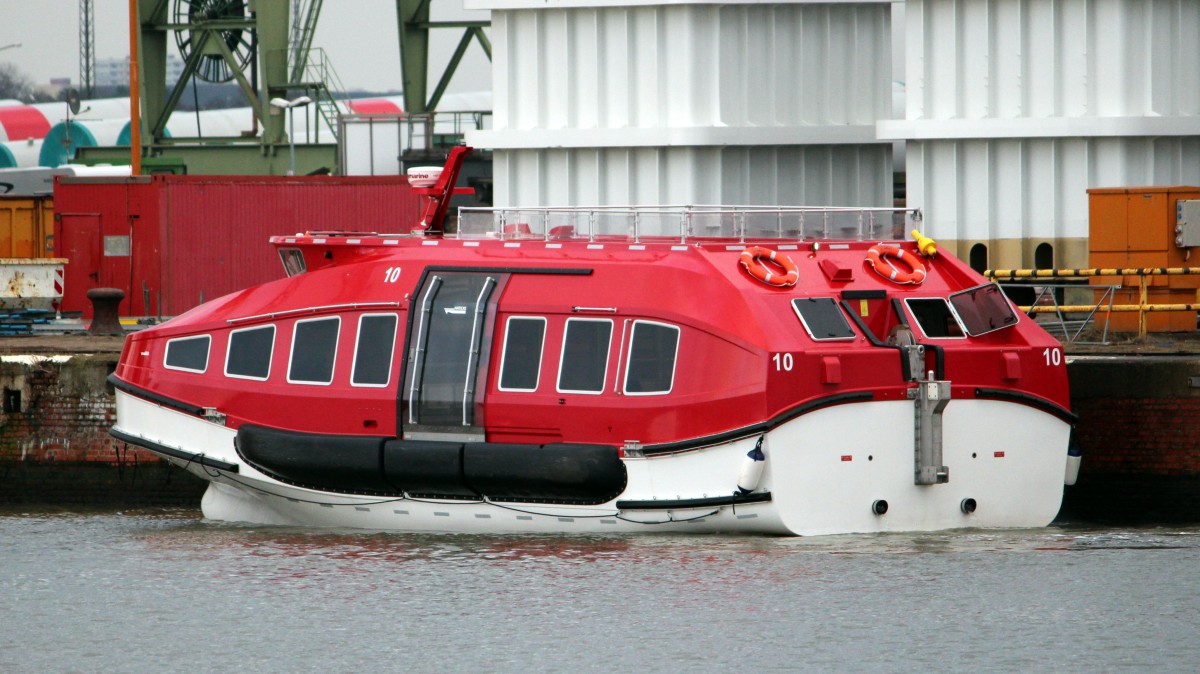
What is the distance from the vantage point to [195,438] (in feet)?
54.4

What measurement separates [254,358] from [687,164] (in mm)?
8513

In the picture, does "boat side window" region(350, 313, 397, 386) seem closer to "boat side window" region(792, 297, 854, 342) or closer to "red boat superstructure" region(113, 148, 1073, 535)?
"red boat superstructure" region(113, 148, 1073, 535)

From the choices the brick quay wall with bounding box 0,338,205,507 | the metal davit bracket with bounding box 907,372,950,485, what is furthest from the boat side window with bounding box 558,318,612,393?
the brick quay wall with bounding box 0,338,205,507

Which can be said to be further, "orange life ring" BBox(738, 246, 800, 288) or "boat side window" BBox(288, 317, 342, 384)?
"boat side window" BBox(288, 317, 342, 384)

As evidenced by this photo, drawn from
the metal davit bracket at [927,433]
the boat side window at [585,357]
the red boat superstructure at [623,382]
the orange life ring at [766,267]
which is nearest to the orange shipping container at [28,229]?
the red boat superstructure at [623,382]

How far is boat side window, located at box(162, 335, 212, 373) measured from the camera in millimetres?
16655

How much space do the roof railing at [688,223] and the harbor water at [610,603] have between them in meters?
2.66

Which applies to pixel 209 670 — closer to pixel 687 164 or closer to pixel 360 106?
pixel 687 164

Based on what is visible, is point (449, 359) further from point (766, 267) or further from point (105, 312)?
point (105, 312)

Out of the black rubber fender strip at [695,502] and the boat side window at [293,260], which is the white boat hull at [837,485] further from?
the boat side window at [293,260]

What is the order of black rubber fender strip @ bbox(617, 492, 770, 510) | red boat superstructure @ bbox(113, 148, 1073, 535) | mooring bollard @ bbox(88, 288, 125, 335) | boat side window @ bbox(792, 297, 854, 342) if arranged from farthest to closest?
mooring bollard @ bbox(88, 288, 125, 335) → boat side window @ bbox(792, 297, 854, 342) → red boat superstructure @ bbox(113, 148, 1073, 535) → black rubber fender strip @ bbox(617, 492, 770, 510)

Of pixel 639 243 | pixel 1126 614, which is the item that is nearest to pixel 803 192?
pixel 639 243

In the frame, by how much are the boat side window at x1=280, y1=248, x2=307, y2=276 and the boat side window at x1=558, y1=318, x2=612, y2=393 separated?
2859mm

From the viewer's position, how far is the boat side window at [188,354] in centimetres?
1665
